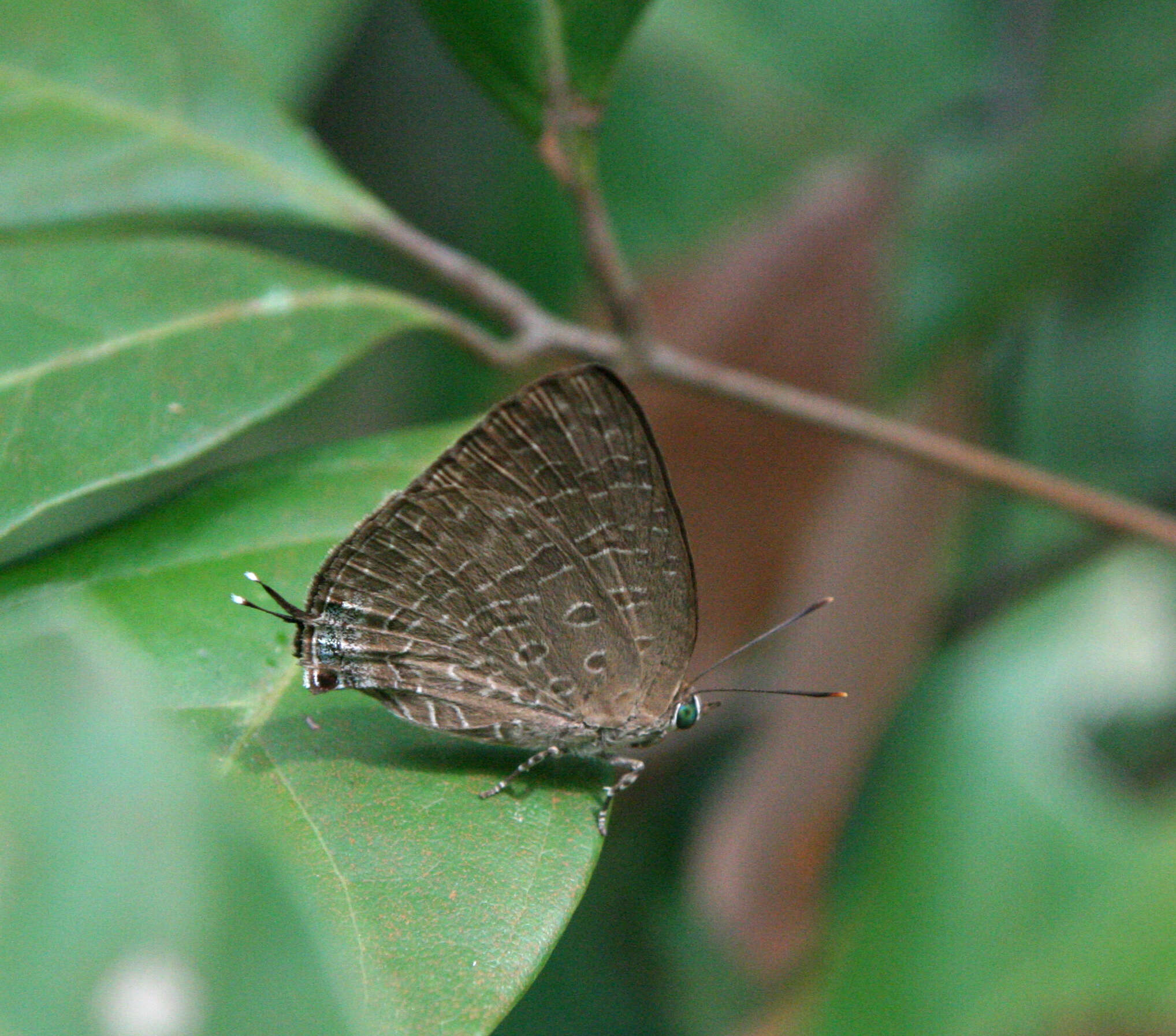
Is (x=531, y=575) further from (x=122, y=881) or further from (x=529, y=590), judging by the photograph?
(x=122, y=881)

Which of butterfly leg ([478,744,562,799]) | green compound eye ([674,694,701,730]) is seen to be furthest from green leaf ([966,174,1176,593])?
butterfly leg ([478,744,562,799])

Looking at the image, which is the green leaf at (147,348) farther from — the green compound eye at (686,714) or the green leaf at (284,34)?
the green leaf at (284,34)

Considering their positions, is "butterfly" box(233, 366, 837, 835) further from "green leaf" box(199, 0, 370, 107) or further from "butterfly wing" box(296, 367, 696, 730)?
"green leaf" box(199, 0, 370, 107)

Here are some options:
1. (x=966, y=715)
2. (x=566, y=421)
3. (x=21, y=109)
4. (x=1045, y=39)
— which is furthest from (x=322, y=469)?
(x=1045, y=39)

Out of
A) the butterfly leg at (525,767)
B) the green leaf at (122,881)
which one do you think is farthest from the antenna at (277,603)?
the green leaf at (122,881)

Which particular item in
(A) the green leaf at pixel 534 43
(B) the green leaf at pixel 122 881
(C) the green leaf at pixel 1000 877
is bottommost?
(C) the green leaf at pixel 1000 877

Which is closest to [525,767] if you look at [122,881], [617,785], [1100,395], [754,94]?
[617,785]
